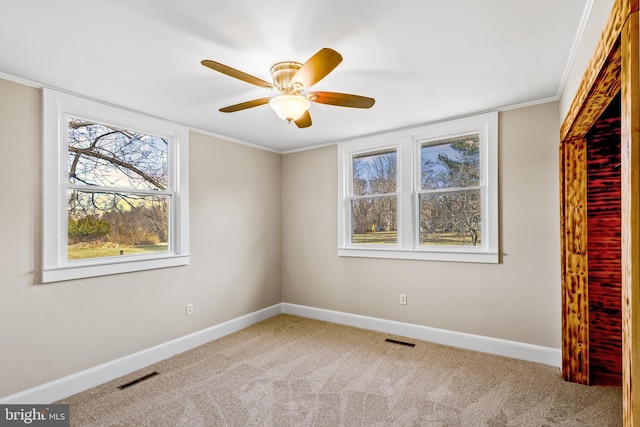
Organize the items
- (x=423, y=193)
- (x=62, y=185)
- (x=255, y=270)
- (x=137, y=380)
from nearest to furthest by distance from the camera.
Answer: (x=62, y=185), (x=137, y=380), (x=423, y=193), (x=255, y=270)

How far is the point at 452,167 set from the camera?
3625 millimetres

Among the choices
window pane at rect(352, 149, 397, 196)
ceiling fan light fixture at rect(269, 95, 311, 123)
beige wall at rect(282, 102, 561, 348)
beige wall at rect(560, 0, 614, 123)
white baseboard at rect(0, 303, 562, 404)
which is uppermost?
beige wall at rect(560, 0, 614, 123)

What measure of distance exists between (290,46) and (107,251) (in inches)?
96.2

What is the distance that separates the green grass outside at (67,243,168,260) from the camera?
2.80 meters

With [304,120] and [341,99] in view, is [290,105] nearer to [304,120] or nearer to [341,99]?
[341,99]

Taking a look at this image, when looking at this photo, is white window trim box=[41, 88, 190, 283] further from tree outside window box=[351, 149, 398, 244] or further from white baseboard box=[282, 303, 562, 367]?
tree outside window box=[351, 149, 398, 244]

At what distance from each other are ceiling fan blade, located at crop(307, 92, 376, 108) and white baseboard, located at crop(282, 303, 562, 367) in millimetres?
2615

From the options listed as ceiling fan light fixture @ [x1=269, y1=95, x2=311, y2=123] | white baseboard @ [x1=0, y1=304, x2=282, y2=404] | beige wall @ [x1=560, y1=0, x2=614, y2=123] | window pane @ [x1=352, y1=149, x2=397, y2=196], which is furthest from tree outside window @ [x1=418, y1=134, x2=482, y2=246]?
white baseboard @ [x1=0, y1=304, x2=282, y2=404]

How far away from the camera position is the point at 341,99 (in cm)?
222

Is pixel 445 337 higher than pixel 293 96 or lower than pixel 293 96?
lower

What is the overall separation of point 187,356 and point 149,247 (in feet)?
3.80

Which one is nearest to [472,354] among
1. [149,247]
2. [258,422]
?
[258,422]

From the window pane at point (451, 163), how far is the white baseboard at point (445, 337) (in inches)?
62.5

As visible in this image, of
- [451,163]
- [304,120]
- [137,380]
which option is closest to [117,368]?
[137,380]
